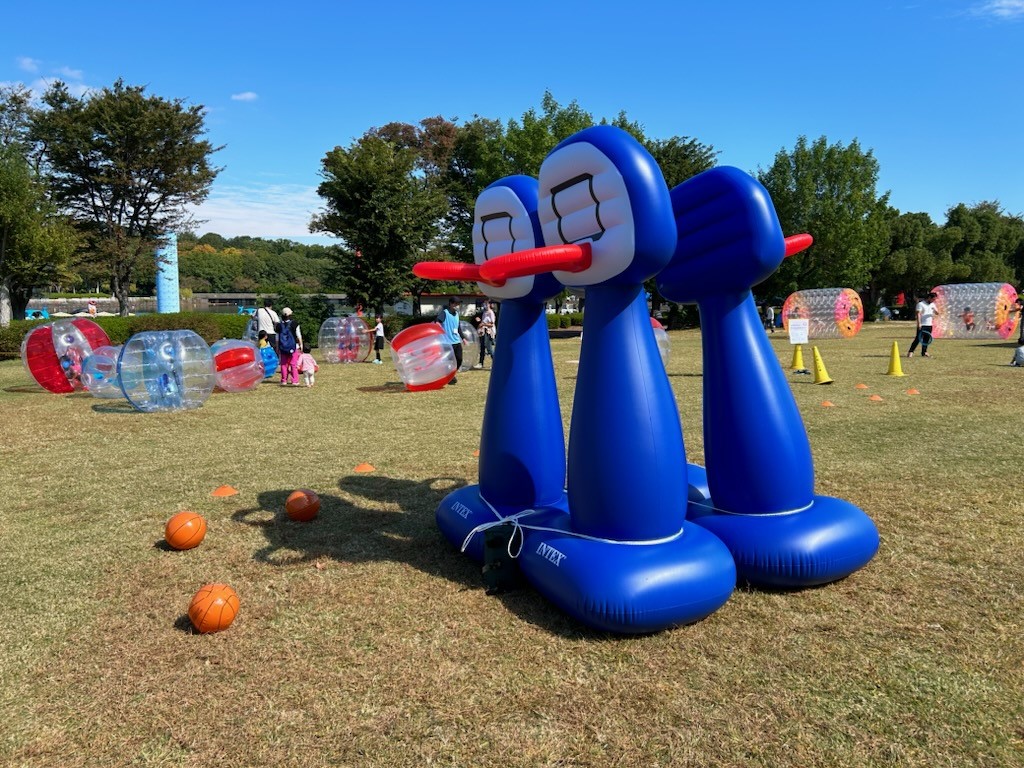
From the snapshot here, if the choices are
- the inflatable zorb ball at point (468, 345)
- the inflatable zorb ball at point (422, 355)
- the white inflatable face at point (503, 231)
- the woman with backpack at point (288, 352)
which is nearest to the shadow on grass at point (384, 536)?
the white inflatable face at point (503, 231)

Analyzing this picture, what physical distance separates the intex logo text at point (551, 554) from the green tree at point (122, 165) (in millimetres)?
33868

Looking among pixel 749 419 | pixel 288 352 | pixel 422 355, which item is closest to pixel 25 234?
pixel 288 352

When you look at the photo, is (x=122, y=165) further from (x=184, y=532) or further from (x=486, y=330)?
(x=184, y=532)

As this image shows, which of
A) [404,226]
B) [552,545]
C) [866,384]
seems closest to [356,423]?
[552,545]

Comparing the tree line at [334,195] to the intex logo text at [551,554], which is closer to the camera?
the intex logo text at [551,554]

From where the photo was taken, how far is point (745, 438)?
4.37 meters

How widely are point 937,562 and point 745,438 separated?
1.61 metres

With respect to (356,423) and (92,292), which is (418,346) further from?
(92,292)

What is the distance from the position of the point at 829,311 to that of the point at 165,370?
2755 cm

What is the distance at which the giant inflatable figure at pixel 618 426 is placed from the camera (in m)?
3.64

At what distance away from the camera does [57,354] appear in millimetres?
13234

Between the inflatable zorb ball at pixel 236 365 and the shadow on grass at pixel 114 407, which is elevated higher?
the inflatable zorb ball at pixel 236 365

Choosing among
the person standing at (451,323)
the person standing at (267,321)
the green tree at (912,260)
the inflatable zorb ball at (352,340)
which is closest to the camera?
the person standing at (451,323)

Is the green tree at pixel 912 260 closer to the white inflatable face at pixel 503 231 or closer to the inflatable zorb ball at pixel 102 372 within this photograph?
the inflatable zorb ball at pixel 102 372
